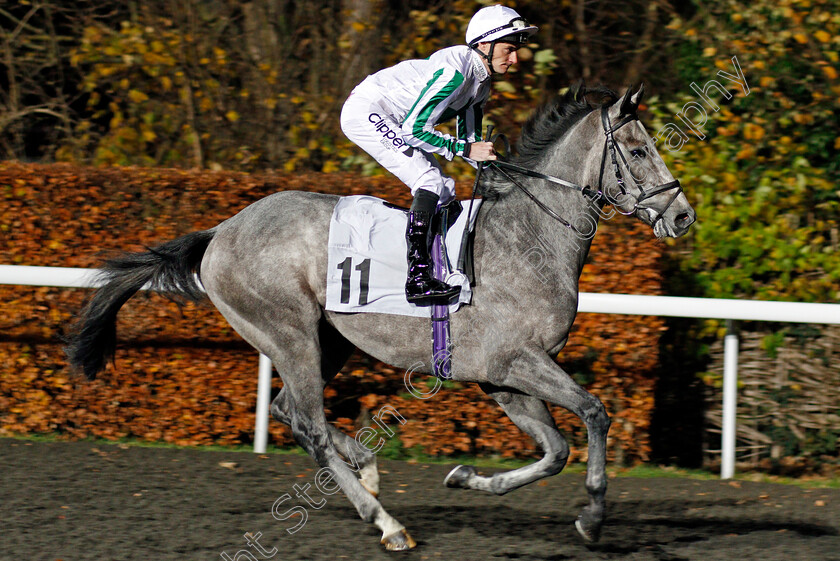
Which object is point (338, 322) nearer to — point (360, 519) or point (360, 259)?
point (360, 259)

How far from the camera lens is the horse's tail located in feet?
15.1

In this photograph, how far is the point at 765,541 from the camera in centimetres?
408

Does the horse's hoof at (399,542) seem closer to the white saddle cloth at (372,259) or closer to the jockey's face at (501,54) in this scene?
the white saddle cloth at (372,259)

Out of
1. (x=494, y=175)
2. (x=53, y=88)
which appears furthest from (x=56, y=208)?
(x=53, y=88)

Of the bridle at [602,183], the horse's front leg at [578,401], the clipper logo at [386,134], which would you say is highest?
the clipper logo at [386,134]

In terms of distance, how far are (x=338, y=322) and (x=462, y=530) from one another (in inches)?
42.0

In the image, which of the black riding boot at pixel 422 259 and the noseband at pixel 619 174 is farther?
the black riding boot at pixel 422 259

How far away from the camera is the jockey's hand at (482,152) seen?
159 inches

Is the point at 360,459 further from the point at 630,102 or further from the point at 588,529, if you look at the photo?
the point at 630,102

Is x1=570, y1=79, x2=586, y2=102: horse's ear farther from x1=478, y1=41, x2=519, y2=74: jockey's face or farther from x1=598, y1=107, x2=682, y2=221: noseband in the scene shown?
x1=478, y1=41, x2=519, y2=74: jockey's face

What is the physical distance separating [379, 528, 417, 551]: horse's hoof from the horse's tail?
1.55 m

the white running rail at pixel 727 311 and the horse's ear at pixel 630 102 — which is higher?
the horse's ear at pixel 630 102

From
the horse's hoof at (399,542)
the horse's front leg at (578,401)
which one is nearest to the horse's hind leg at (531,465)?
the horse's front leg at (578,401)

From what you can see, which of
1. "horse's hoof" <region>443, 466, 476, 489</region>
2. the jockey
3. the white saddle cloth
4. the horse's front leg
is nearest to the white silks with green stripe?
the jockey
